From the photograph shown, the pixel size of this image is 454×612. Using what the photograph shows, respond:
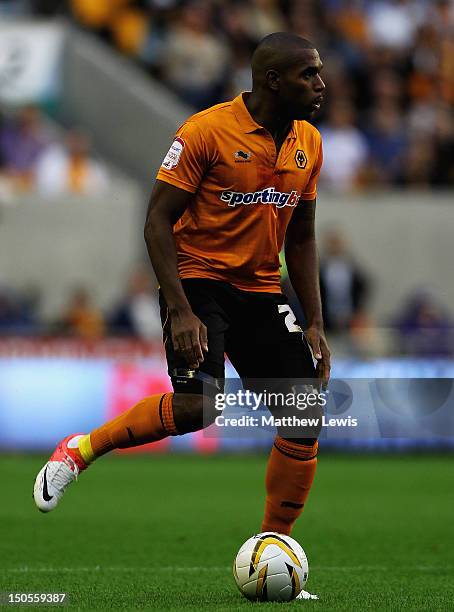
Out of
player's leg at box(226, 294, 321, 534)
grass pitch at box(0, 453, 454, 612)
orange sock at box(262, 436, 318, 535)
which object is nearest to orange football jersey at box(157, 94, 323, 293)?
player's leg at box(226, 294, 321, 534)

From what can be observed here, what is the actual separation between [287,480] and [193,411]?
591 mm

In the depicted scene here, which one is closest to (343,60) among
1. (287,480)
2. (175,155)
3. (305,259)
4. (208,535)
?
(208,535)

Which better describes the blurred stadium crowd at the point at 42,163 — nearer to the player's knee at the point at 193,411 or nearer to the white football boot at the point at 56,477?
the white football boot at the point at 56,477

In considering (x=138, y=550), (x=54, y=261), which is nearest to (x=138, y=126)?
(x=54, y=261)

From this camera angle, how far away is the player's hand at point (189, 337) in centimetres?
609

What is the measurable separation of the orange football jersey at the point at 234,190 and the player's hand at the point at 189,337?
0.38 m

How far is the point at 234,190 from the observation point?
251 inches

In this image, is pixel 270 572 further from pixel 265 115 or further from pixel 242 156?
pixel 265 115

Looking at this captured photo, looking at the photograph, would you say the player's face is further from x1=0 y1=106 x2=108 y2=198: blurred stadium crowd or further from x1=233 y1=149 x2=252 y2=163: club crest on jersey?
x1=0 y1=106 x2=108 y2=198: blurred stadium crowd

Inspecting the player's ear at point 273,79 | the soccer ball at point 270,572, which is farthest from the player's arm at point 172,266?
the soccer ball at point 270,572

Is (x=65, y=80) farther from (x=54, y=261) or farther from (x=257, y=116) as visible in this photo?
(x=257, y=116)

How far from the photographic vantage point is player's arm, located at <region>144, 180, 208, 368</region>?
6.11m

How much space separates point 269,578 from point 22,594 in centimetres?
104

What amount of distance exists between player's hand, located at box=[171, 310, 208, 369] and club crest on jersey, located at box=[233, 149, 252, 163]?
723mm
